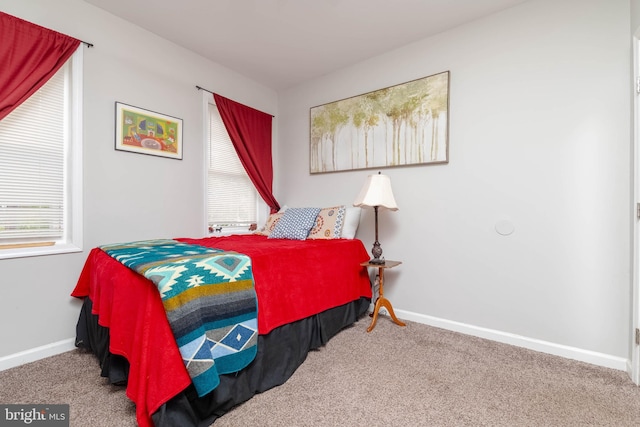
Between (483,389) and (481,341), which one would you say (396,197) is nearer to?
(481,341)

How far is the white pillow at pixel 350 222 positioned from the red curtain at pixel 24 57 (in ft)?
8.10

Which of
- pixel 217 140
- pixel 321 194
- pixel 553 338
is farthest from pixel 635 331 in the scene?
pixel 217 140

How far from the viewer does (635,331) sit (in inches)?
66.4

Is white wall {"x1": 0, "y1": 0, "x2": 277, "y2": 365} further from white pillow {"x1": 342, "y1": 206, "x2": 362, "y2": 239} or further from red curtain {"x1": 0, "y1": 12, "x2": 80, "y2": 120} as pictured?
white pillow {"x1": 342, "y1": 206, "x2": 362, "y2": 239}

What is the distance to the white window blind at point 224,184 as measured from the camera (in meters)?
3.13

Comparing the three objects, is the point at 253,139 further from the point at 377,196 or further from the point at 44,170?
the point at 44,170

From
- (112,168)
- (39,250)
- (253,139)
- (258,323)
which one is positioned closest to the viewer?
(258,323)

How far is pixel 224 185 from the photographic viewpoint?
326 centimetres

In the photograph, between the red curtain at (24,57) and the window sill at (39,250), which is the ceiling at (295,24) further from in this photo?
the window sill at (39,250)

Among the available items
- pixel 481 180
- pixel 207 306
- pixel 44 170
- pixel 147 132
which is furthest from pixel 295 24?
pixel 207 306

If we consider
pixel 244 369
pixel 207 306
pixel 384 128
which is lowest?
pixel 244 369

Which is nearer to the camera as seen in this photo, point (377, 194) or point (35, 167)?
point (35, 167)

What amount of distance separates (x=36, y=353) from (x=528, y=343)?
3.44m

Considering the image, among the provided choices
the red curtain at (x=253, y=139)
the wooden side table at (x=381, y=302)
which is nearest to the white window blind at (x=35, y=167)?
the red curtain at (x=253, y=139)
